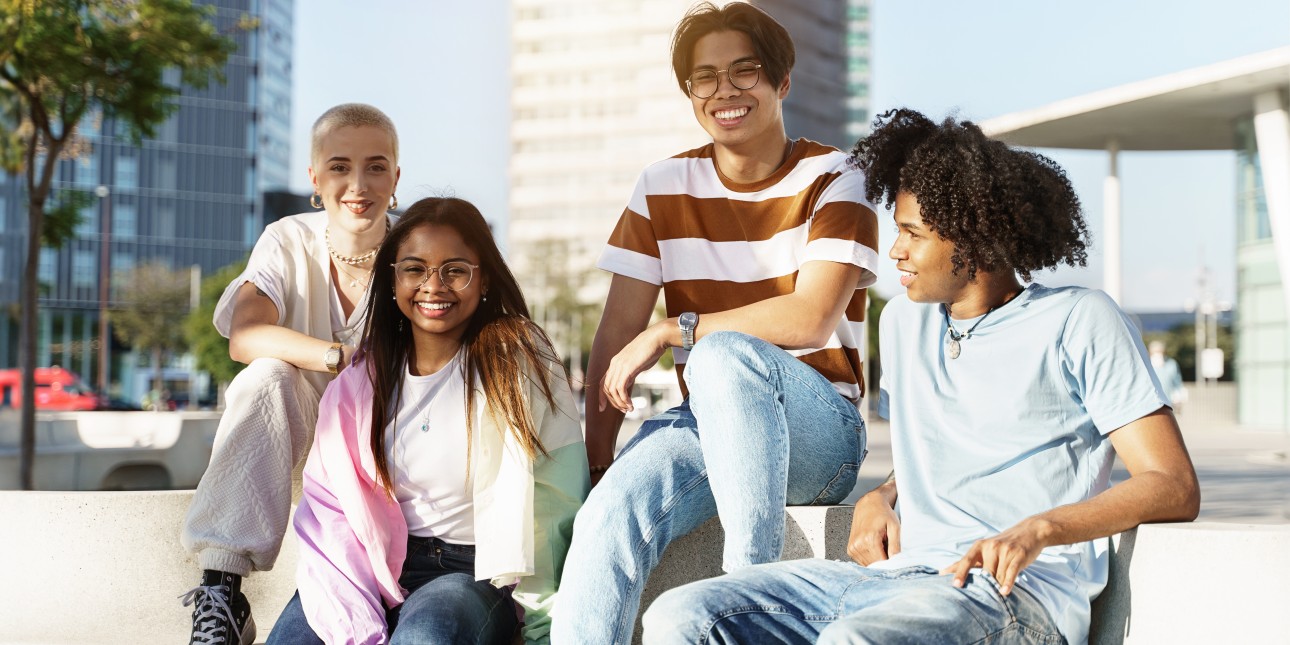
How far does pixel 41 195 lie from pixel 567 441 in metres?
9.21

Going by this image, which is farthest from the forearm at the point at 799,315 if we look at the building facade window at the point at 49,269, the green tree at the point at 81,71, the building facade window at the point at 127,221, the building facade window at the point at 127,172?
the building facade window at the point at 127,172

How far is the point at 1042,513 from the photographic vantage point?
96.0 inches

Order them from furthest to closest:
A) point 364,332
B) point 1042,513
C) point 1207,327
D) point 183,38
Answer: point 1207,327, point 183,38, point 364,332, point 1042,513

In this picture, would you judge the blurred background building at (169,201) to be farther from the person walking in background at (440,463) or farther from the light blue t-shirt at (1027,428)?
the light blue t-shirt at (1027,428)

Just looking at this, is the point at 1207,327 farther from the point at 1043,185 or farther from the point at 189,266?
the point at 1043,185

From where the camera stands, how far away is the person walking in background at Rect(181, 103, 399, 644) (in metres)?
3.39

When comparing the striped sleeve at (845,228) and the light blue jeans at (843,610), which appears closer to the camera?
the light blue jeans at (843,610)

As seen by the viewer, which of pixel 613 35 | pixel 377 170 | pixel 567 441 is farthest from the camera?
pixel 613 35

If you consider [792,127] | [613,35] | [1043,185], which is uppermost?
[613,35]

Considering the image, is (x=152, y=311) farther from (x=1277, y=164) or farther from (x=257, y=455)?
(x=257, y=455)

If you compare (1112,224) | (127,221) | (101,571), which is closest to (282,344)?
(101,571)

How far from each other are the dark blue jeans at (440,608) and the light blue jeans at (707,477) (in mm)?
314

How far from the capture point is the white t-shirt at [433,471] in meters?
3.32

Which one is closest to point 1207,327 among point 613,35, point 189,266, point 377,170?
point 613,35
